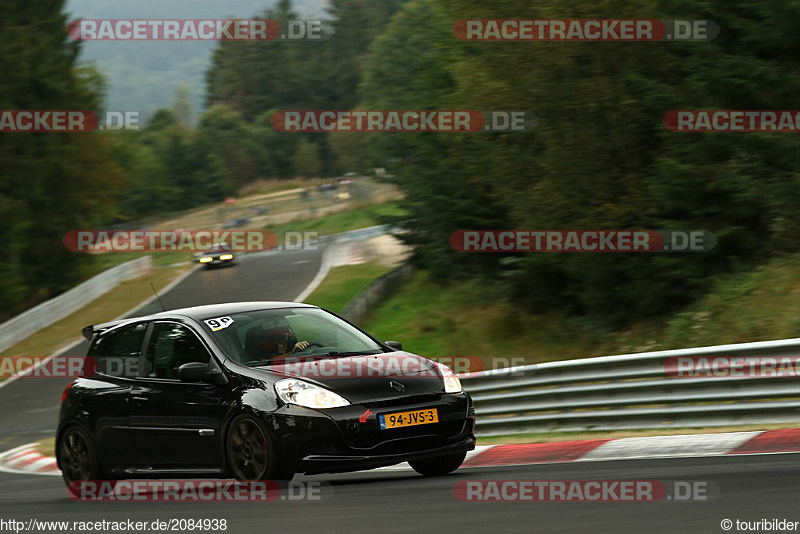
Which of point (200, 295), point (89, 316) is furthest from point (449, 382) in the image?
point (200, 295)

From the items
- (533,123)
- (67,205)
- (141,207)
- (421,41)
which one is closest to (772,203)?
(533,123)

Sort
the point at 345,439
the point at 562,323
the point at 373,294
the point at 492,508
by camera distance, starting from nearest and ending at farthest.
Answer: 1. the point at 492,508
2. the point at 345,439
3. the point at 562,323
4. the point at 373,294

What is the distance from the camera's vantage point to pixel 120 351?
10102mm

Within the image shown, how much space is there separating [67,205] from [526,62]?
Result: 2698 cm

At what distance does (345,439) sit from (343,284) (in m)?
30.4

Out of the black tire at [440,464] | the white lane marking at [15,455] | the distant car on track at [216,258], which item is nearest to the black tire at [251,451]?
the black tire at [440,464]

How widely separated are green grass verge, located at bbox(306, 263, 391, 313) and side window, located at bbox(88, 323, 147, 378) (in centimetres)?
2245

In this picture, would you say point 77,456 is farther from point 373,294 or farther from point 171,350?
point 373,294

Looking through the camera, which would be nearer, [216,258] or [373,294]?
[373,294]

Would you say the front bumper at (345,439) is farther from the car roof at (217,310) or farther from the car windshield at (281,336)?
the car roof at (217,310)

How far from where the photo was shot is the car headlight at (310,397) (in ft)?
27.3

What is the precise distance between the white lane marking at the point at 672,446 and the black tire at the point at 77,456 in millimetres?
4032

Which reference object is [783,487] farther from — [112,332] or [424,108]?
[424,108]

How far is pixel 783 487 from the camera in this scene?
635 centimetres
